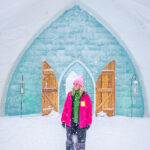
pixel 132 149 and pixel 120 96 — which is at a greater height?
pixel 120 96

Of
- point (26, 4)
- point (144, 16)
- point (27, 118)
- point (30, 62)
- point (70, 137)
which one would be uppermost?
point (26, 4)

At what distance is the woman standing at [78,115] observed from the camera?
10.3 ft

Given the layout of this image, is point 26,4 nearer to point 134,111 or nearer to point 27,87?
point 27,87

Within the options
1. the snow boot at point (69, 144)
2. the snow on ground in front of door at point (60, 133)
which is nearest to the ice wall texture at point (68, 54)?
the snow on ground in front of door at point (60, 133)

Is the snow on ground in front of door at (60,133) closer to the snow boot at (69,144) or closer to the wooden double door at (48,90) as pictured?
the wooden double door at (48,90)

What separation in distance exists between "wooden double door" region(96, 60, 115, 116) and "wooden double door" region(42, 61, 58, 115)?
1.69 metres

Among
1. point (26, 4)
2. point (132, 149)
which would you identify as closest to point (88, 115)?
point (132, 149)

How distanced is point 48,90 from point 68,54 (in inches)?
64.3

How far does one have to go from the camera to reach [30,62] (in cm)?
721

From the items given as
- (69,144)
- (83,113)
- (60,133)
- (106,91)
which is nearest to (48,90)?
(106,91)

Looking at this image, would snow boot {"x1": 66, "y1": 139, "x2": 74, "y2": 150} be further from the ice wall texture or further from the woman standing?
the ice wall texture

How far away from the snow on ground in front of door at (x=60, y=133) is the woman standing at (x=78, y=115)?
2.68 feet

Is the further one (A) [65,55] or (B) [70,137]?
(A) [65,55]

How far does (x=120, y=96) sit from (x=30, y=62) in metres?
3.75
